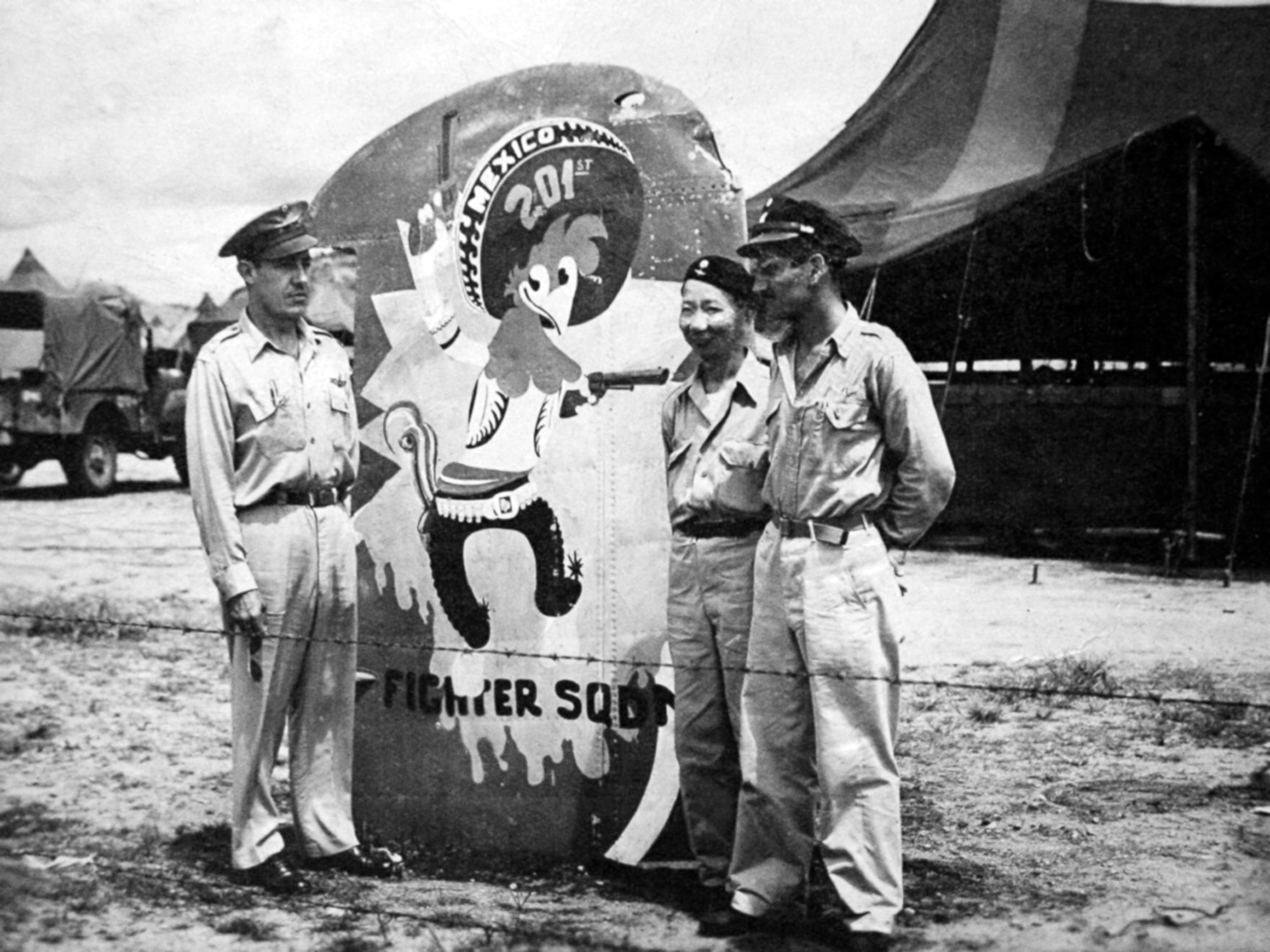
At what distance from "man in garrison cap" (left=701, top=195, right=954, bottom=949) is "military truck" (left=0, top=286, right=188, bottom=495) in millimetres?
8406

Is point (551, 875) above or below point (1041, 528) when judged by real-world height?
below

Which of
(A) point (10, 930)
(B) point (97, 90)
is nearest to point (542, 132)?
(B) point (97, 90)

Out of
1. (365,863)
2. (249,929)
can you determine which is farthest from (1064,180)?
(249,929)

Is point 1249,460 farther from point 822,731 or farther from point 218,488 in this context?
point 218,488

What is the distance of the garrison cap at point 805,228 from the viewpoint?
9.85 ft

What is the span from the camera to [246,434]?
11.4ft

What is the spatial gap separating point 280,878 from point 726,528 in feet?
4.96

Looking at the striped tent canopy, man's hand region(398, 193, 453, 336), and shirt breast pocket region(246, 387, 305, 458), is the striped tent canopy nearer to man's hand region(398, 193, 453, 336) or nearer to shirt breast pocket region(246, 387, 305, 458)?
man's hand region(398, 193, 453, 336)

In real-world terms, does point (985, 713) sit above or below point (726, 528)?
below

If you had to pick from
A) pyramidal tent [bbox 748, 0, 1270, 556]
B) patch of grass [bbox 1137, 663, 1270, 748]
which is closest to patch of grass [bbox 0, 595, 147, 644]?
pyramidal tent [bbox 748, 0, 1270, 556]

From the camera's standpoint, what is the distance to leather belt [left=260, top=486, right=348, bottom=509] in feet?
11.4

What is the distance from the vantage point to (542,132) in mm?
3705

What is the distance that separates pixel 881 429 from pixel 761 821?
98 centimetres

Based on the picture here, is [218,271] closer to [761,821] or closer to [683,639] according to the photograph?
[683,639]
